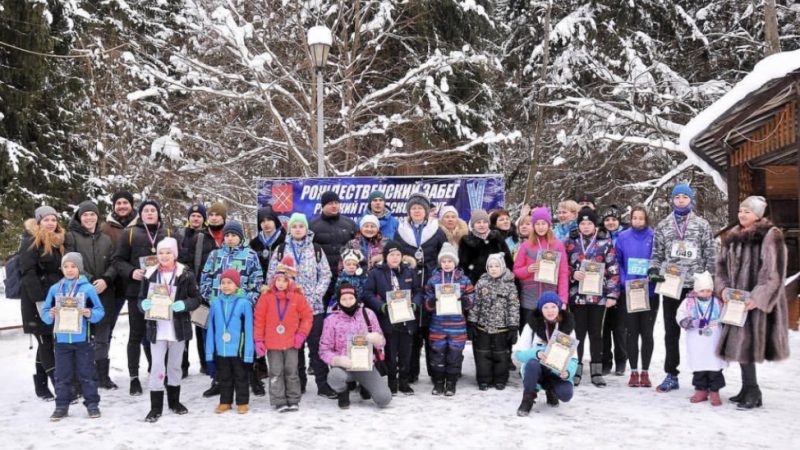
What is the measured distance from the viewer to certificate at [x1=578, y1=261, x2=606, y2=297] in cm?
650

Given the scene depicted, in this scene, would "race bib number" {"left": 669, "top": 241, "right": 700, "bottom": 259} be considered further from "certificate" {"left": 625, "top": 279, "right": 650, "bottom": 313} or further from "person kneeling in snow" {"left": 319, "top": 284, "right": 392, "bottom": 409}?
"person kneeling in snow" {"left": 319, "top": 284, "right": 392, "bottom": 409}

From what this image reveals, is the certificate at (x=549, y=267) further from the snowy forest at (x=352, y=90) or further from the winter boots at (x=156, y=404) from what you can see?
the snowy forest at (x=352, y=90)

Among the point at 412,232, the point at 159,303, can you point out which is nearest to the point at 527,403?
the point at 412,232

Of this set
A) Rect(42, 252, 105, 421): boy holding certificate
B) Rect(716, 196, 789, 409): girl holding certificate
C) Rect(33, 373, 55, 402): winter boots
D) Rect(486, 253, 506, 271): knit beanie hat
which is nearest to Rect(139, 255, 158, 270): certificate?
Rect(42, 252, 105, 421): boy holding certificate

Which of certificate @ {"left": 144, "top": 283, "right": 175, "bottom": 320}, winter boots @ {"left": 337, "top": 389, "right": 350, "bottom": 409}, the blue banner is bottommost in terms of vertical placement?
winter boots @ {"left": 337, "top": 389, "right": 350, "bottom": 409}

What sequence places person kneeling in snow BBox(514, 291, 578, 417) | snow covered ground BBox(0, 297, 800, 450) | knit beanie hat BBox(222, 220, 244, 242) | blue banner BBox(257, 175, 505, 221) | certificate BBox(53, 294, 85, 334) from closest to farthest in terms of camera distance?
snow covered ground BBox(0, 297, 800, 450) < certificate BBox(53, 294, 85, 334) < person kneeling in snow BBox(514, 291, 578, 417) < knit beanie hat BBox(222, 220, 244, 242) < blue banner BBox(257, 175, 505, 221)

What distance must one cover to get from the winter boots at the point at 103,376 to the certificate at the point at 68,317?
117 cm

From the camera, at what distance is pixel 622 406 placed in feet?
19.2

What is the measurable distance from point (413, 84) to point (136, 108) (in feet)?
33.5

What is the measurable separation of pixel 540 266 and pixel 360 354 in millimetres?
2010

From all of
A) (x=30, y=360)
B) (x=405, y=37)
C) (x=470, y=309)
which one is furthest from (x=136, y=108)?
(x=470, y=309)

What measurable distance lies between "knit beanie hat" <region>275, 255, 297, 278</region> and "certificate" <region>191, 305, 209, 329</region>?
0.86m

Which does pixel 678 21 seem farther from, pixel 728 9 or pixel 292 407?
pixel 292 407

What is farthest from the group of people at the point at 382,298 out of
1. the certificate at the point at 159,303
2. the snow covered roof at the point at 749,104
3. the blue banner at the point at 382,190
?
the snow covered roof at the point at 749,104
